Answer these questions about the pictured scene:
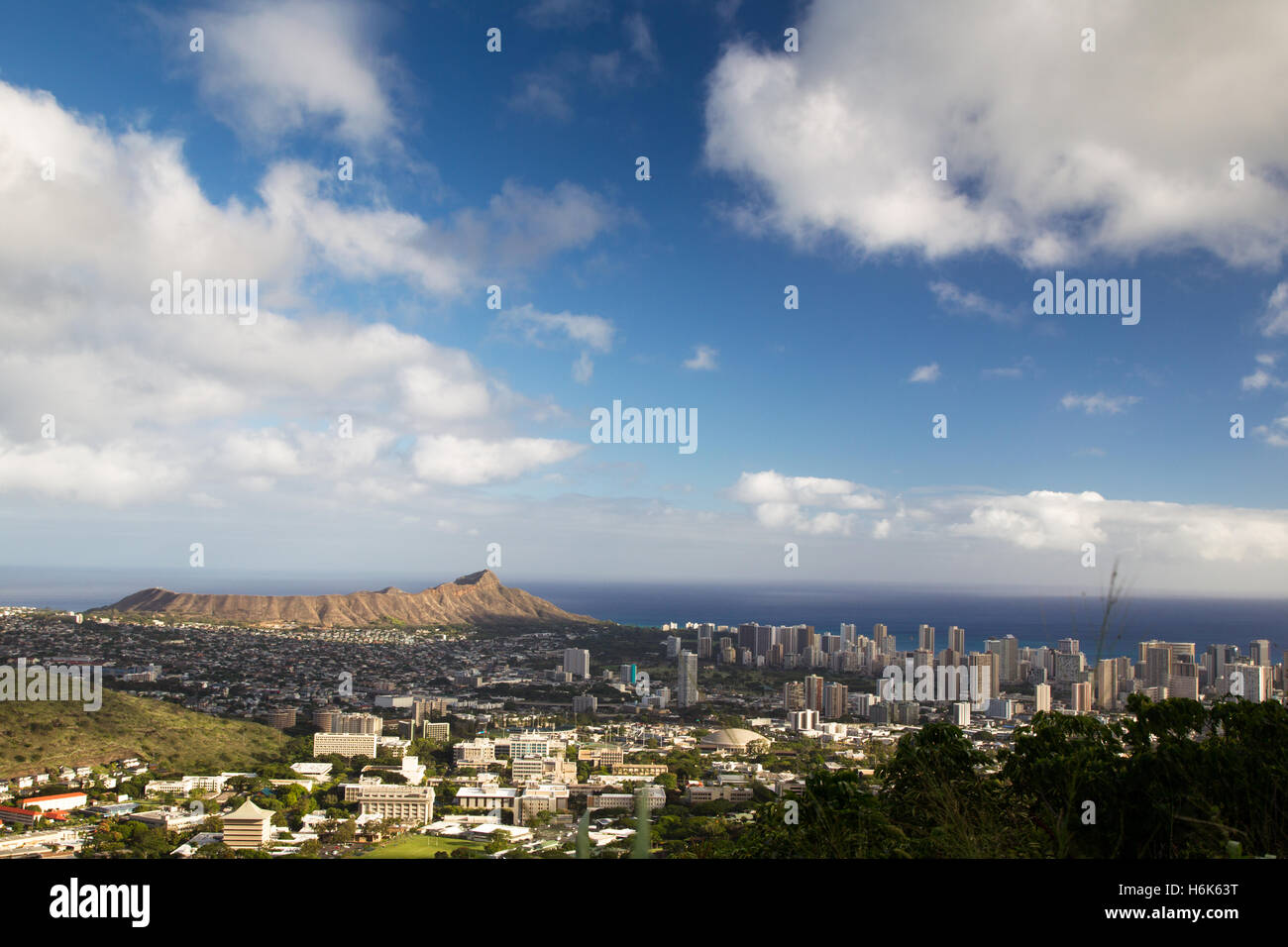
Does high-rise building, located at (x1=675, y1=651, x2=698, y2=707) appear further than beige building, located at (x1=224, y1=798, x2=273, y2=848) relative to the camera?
Yes

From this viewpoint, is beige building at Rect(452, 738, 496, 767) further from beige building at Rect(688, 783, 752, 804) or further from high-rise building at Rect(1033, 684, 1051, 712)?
high-rise building at Rect(1033, 684, 1051, 712)

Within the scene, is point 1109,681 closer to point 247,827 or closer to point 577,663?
point 247,827

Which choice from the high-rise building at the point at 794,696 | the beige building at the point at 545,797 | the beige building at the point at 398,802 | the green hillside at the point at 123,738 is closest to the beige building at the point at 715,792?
the beige building at the point at 545,797

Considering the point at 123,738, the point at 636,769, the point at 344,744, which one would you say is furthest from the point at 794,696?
the point at 123,738

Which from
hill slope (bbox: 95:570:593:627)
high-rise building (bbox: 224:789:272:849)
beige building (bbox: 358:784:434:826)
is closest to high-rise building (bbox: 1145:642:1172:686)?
beige building (bbox: 358:784:434:826)

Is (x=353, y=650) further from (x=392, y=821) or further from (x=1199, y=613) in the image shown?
(x=1199, y=613)
